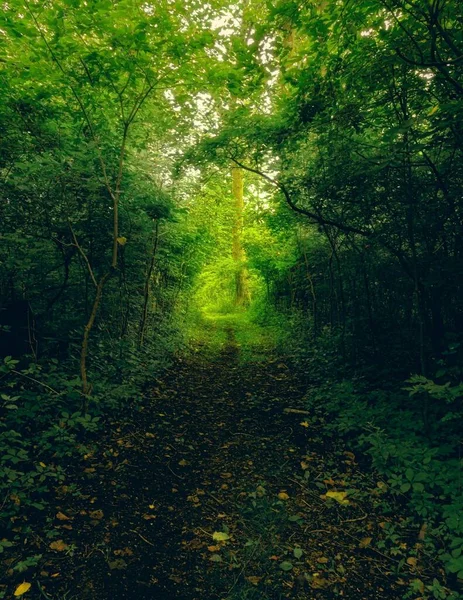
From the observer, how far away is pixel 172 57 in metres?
5.11

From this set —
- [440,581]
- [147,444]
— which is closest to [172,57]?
[147,444]

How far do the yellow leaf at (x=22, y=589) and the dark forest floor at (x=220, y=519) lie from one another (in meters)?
0.07

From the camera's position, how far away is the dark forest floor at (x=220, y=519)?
116 inches

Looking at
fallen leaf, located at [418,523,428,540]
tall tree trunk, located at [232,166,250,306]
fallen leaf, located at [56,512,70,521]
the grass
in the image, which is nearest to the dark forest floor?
fallen leaf, located at [56,512,70,521]

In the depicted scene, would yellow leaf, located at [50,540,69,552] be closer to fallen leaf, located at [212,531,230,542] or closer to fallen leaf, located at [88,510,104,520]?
fallen leaf, located at [88,510,104,520]

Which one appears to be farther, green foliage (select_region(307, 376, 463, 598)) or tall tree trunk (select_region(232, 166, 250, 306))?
tall tree trunk (select_region(232, 166, 250, 306))

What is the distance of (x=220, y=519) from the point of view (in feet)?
12.2

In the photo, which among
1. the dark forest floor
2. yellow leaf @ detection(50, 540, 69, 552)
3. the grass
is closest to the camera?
the dark forest floor

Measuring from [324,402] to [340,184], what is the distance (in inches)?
143

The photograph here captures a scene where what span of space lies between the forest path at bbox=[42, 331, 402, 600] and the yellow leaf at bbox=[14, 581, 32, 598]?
0.46 feet

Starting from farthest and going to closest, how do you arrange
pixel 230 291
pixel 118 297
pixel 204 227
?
pixel 230 291 < pixel 204 227 < pixel 118 297

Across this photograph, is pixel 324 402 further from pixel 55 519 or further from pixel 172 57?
pixel 172 57

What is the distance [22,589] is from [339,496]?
3081 millimetres

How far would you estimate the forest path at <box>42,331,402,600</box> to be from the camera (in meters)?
2.97
